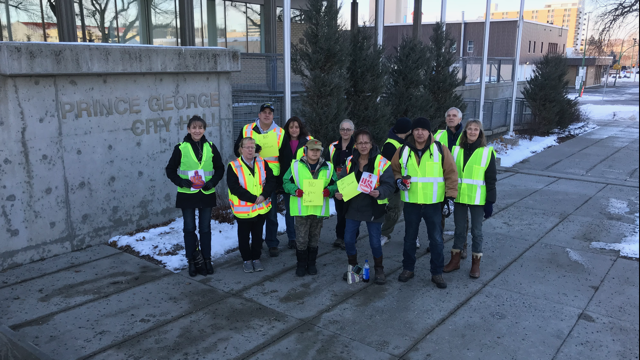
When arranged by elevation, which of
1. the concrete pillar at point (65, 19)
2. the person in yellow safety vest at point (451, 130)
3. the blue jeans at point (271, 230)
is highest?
the concrete pillar at point (65, 19)

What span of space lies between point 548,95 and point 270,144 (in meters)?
14.8

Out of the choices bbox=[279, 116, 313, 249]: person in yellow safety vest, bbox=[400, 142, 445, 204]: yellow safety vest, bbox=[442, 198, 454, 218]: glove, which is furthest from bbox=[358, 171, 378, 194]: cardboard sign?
bbox=[279, 116, 313, 249]: person in yellow safety vest

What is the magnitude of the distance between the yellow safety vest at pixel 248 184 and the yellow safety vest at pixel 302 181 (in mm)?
410

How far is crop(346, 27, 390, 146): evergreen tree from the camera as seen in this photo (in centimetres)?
955

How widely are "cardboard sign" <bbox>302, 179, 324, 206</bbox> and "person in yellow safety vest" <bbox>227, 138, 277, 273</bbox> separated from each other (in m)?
0.50

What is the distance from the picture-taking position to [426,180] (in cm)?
528

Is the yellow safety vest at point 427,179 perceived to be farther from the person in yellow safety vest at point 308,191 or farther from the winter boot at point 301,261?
the winter boot at point 301,261

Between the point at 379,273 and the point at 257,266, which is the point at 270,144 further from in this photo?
the point at 379,273

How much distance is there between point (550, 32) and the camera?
58281 mm

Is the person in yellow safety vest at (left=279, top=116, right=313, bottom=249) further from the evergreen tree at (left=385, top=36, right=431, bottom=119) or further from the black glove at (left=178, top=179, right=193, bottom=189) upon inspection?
the evergreen tree at (left=385, top=36, right=431, bottom=119)

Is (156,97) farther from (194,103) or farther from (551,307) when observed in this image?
(551,307)

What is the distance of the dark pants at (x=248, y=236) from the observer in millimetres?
5762

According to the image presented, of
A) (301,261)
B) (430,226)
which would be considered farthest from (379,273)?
(301,261)

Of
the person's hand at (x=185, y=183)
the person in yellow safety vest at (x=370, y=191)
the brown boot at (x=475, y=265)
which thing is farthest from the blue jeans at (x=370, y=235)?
the person's hand at (x=185, y=183)
